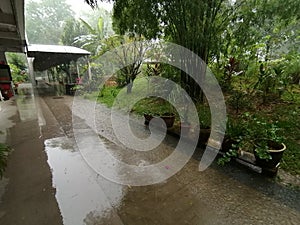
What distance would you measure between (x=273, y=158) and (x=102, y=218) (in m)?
2.04

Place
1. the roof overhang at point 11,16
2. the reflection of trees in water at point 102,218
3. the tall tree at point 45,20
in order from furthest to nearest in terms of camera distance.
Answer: the tall tree at point 45,20 → the roof overhang at point 11,16 → the reflection of trees in water at point 102,218

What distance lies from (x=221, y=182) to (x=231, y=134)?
0.72 m

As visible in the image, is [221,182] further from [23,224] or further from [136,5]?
[136,5]

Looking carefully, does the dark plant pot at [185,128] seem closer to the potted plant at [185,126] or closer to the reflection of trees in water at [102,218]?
the potted plant at [185,126]

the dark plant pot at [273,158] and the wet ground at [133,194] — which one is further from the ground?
the dark plant pot at [273,158]

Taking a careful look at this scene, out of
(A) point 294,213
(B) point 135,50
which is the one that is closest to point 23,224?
(A) point 294,213

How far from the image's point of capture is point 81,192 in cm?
195

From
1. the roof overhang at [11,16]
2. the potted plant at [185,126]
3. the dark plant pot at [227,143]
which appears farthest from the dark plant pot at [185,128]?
the roof overhang at [11,16]

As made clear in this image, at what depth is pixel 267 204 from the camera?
1779 millimetres

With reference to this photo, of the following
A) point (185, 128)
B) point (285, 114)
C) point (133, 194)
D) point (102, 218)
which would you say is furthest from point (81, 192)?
point (285, 114)

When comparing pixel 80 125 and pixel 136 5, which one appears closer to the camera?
pixel 136 5

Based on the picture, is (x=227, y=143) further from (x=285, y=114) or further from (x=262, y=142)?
(x=285, y=114)

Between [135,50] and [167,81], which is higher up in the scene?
[135,50]

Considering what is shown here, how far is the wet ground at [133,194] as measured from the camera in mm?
1636
